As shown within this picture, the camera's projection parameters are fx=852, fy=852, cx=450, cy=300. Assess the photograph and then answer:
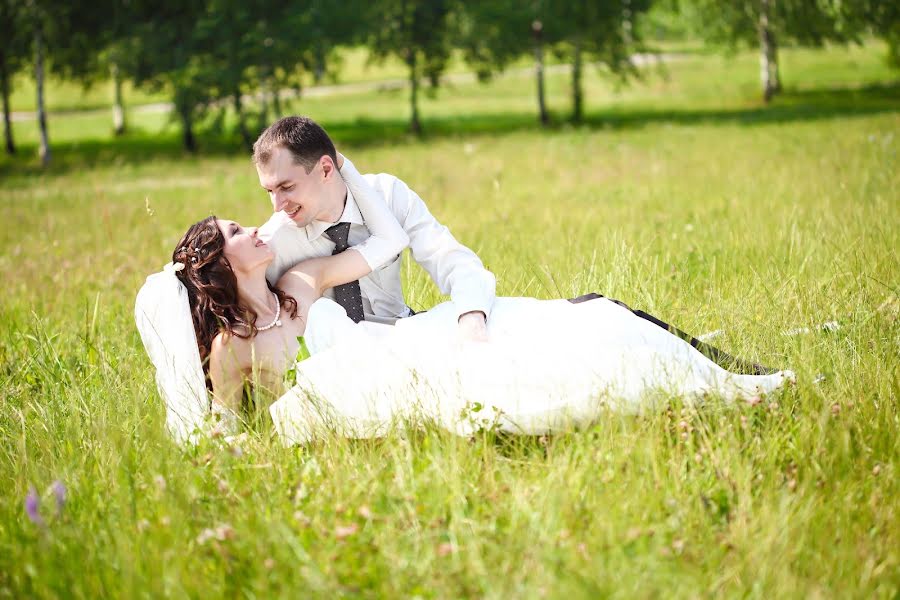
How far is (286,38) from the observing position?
2359 centimetres

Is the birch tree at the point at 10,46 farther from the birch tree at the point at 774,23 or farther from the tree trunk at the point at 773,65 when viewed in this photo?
the tree trunk at the point at 773,65

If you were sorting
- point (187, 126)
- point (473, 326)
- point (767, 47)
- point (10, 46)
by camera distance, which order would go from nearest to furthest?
point (473, 326) < point (10, 46) < point (187, 126) < point (767, 47)

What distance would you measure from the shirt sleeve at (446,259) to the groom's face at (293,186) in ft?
1.56

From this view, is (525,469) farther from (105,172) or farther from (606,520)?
(105,172)

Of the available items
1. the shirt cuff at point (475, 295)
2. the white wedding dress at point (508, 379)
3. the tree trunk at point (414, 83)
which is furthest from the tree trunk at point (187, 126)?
the white wedding dress at point (508, 379)

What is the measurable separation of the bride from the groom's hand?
0.06 meters

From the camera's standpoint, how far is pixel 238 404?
12.8 ft

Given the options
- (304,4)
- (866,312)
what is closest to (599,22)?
(304,4)

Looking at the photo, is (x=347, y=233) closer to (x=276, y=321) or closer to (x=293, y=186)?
(x=293, y=186)

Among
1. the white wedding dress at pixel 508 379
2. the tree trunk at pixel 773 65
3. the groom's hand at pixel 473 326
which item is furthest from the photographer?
the tree trunk at pixel 773 65

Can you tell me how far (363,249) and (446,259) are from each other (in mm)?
431

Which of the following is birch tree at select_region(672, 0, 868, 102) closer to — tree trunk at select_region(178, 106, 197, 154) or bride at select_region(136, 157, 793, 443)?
tree trunk at select_region(178, 106, 197, 154)

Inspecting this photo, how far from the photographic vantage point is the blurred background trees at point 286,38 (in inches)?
918

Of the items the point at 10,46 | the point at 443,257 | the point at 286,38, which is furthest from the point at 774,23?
the point at 443,257
